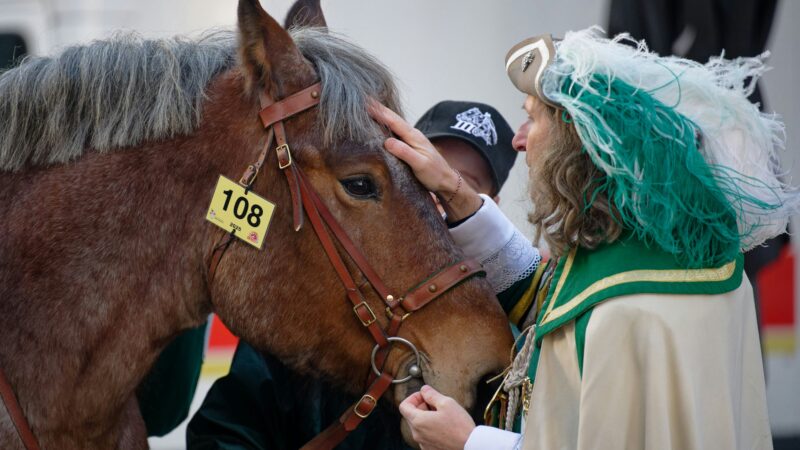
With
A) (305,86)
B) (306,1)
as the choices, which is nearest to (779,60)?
(306,1)

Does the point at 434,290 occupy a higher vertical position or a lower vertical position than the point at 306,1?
lower

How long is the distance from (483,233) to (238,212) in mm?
727

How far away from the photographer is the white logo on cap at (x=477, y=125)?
10.8ft

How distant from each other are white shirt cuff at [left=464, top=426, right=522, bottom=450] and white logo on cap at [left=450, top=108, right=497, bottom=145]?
149cm

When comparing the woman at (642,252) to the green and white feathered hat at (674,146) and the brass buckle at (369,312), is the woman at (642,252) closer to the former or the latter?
the green and white feathered hat at (674,146)

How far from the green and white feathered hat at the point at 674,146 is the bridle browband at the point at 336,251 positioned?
550 mm

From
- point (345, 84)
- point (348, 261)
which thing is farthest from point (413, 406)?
point (345, 84)

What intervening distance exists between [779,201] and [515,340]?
0.73 m

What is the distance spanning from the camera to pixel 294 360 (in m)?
2.33

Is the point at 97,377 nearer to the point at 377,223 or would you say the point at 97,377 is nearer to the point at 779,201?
the point at 377,223

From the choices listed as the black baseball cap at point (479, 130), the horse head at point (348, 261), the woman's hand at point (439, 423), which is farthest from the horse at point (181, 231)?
the black baseball cap at point (479, 130)

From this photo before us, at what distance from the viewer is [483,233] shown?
256 centimetres

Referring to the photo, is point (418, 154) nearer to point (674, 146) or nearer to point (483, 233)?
point (483, 233)

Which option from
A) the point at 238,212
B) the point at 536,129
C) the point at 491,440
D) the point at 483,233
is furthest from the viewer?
the point at 483,233
